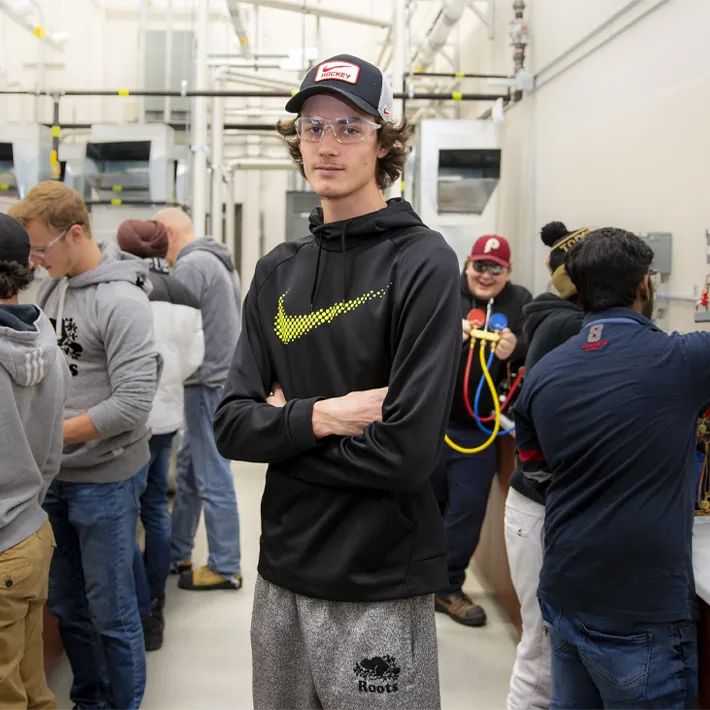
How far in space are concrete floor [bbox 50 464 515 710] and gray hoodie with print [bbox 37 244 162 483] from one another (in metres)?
0.90

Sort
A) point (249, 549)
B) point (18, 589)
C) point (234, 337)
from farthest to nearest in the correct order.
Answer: point (249, 549)
point (234, 337)
point (18, 589)

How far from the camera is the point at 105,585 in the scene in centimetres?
191

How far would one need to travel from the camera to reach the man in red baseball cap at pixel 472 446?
2.87 meters

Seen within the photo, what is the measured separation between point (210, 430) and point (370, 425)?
2.14m

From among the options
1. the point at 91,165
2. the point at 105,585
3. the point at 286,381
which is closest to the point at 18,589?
the point at 105,585

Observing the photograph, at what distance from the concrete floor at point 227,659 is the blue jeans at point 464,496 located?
25 centimetres

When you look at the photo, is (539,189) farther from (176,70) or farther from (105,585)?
(176,70)

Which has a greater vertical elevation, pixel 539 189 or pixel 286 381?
pixel 539 189

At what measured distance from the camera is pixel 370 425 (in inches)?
41.8

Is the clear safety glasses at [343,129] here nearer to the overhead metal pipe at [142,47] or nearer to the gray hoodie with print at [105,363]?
the gray hoodie with print at [105,363]

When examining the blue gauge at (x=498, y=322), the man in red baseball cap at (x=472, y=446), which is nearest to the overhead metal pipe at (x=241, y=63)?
the man in red baseball cap at (x=472, y=446)

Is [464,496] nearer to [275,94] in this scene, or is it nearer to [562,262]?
[562,262]

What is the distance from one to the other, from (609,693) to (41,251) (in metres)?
1.57

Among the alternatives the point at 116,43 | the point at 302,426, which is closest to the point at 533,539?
the point at 302,426
